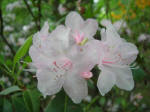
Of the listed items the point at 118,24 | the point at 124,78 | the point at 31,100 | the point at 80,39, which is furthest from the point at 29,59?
the point at 118,24

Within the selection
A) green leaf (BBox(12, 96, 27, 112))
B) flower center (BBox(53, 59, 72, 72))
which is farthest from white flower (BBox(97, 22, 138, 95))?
green leaf (BBox(12, 96, 27, 112))

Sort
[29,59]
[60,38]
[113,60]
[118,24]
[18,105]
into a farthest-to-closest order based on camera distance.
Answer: [118,24]
[18,105]
[29,59]
[113,60]
[60,38]

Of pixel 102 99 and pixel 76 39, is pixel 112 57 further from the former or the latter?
pixel 102 99

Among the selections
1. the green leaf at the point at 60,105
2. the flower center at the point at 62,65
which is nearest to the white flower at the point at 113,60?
the flower center at the point at 62,65

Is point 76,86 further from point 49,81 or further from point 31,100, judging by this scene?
point 31,100

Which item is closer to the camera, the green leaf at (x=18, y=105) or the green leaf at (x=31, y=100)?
the green leaf at (x=31, y=100)

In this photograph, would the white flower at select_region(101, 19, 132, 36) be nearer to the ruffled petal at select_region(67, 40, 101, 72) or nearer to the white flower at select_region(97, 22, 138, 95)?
the white flower at select_region(97, 22, 138, 95)

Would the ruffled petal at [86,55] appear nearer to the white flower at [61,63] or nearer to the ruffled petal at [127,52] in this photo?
the white flower at [61,63]

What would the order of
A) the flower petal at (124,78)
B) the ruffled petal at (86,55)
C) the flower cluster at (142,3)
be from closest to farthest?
the ruffled petal at (86,55)
the flower petal at (124,78)
the flower cluster at (142,3)
